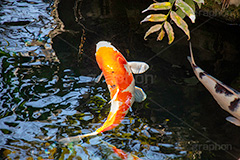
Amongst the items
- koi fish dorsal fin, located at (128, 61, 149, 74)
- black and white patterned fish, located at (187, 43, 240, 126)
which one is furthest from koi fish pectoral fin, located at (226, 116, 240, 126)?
koi fish dorsal fin, located at (128, 61, 149, 74)

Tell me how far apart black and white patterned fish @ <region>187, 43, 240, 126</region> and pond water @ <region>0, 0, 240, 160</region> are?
91 mm

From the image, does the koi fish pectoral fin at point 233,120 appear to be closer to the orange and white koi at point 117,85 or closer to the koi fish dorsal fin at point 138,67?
the orange and white koi at point 117,85

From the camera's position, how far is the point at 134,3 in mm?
5578

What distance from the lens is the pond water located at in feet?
9.64

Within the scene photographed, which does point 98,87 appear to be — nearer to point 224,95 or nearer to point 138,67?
point 138,67

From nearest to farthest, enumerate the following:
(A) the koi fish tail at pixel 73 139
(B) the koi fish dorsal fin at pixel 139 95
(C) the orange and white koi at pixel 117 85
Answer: (A) the koi fish tail at pixel 73 139 → (C) the orange and white koi at pixel 117 85 → (B) the koi fish dorsal fin at pixel 139 95

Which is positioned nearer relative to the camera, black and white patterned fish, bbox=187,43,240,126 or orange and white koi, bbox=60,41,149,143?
orange and white koi, bbox=60,41,149,143

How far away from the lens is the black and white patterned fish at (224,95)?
3.33 m

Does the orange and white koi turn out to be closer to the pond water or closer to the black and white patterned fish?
the pond water

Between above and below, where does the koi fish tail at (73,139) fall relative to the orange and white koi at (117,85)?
below

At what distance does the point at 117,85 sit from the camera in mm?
3254

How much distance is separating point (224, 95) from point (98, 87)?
1608 millimetres

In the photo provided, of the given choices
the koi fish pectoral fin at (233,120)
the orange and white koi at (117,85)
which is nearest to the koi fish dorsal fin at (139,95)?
the orange and white koi at (117,85)

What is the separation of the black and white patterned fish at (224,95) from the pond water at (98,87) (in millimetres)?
91
